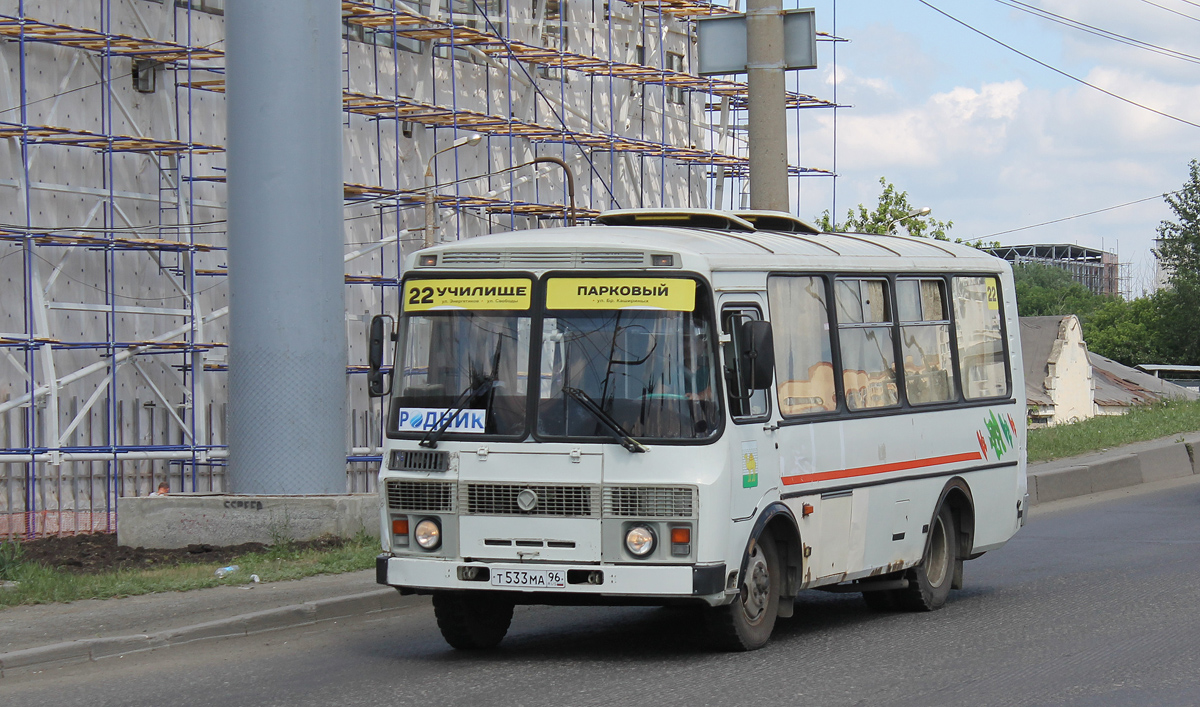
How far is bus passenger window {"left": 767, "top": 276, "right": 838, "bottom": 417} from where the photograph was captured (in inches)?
389

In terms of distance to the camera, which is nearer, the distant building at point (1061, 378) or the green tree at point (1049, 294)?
the distant building at point (1061, 378)

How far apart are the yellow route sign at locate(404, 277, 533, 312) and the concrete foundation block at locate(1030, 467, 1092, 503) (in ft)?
38.8

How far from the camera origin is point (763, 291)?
974cm

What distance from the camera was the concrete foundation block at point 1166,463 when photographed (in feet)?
72.4

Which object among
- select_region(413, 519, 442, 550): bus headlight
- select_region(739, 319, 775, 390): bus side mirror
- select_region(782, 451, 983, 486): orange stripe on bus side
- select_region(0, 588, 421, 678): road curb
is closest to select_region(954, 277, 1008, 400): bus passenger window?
select_region(782, 451, 983, 486): orange stripe on bus side

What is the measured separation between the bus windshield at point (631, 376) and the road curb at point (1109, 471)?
1129 cm

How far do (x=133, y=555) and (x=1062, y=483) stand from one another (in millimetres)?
11499

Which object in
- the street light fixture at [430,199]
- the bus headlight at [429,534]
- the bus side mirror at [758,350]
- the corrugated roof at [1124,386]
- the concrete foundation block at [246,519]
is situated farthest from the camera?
the corrugated roof at [1124,386]

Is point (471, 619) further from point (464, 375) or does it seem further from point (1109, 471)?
point (1109, 471)

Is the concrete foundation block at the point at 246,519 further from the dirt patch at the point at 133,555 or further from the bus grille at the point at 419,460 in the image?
the bus grille at the point at 419,460

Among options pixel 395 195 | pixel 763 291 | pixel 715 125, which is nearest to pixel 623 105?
pixel 715 125

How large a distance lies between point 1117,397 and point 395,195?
109 ft

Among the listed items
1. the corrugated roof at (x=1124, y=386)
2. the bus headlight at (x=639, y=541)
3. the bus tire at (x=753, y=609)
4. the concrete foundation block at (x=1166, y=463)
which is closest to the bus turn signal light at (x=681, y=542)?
the bus headlight at (x=639, y=541)

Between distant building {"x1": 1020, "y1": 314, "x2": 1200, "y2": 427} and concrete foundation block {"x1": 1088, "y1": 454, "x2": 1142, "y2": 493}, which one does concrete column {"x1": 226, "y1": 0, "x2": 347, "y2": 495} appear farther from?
distant building {"x1": 1020, "y1": 314, "x2": 1200, "y2": 427}
